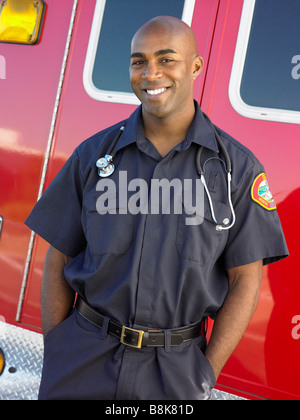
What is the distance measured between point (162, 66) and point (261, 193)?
1.65 ft

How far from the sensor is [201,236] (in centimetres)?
143

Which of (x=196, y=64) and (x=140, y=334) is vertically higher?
(x=196, y=64)

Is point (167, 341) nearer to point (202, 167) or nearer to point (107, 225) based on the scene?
point (107, 225)

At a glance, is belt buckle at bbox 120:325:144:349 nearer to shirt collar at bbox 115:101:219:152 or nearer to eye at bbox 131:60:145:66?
shirt collar at bbox 115:101:219:152

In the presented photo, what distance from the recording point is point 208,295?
1399mm

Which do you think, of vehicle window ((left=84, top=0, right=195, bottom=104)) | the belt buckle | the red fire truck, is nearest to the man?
the belt buckle

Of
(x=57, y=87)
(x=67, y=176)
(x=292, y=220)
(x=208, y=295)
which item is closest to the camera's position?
(x=208, y=295)

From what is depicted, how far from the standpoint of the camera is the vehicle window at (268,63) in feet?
6.16

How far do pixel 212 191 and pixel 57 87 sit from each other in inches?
44.6

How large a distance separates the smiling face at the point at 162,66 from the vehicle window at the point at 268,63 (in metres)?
0.51

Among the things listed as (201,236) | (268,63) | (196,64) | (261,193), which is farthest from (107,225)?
(268,63)

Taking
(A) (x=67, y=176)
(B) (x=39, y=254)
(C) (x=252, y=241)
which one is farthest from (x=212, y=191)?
(B) (x=39, y=254)

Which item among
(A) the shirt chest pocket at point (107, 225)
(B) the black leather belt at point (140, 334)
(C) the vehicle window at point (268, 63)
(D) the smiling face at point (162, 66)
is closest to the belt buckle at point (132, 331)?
(B) the black leather belt at point (140, 334)
